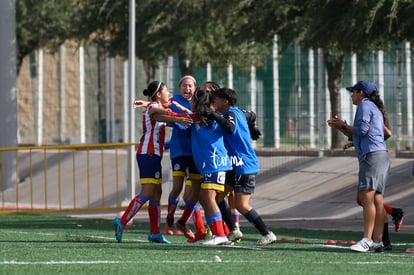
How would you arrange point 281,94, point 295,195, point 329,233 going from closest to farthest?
point 329,233, point 295,195, point 281,94

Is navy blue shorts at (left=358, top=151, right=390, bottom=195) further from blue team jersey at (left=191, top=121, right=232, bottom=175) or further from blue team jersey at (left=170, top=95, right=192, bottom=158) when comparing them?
blue team jersey at (left=170, top=95, right=192, bottom=158)

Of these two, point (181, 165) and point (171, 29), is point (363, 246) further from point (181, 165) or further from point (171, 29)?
point (171, 29)

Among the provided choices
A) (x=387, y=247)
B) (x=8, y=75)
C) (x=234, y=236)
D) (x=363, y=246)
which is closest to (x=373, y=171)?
(x=363, y=246)

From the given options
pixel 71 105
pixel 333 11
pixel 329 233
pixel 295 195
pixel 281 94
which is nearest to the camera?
pixel 329 233

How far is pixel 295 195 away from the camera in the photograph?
24812 mm

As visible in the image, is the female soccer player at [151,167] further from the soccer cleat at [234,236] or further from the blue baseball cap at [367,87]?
the blue baseball cap at [367,87]

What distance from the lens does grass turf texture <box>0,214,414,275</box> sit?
38.5 ft

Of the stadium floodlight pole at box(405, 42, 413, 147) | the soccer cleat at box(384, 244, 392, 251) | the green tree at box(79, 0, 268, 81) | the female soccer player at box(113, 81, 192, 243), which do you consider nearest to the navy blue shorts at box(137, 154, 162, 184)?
→ the female soccer player at box(113, 81, 192, 243)

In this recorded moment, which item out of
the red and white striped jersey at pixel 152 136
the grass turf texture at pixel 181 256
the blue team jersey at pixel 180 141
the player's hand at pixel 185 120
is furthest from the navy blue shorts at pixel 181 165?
the player's hand at pixel 185 120

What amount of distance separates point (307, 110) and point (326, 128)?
1.41 metres

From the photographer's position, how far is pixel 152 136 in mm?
15688

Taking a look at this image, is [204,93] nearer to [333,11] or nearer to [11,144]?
[333,11]

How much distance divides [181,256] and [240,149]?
2.46 metres

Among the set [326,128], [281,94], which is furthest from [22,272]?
[326,128]
